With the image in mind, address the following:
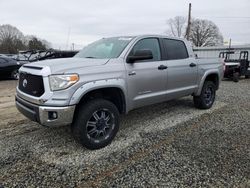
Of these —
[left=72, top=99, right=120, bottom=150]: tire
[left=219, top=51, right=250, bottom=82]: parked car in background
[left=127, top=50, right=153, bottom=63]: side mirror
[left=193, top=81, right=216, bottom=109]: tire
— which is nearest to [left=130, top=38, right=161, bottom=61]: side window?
[left=127, top=50, right=153, bottom=63]: side mirror

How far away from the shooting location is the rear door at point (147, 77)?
4262 millimetres

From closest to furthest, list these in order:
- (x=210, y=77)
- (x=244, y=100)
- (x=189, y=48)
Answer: (x=189, y=48) < (x=210, y=77) < (x=244, y=100)

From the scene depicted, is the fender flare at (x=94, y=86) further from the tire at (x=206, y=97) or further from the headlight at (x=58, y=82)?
the tire at (x=206, y=97)

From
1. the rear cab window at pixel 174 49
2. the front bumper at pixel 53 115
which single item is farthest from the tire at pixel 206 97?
the front bumper at pixel 53 115

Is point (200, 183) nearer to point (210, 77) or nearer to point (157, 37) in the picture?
point (157, 37)

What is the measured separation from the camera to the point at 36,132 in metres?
4.63

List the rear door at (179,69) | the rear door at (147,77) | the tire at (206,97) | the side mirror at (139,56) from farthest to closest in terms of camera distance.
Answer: the tire at (206,97) < the rear door at (179,69) < the rear door at (147,77) < the side mirror at (139,56)

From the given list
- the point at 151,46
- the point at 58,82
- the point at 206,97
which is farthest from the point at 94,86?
the point at 206,97

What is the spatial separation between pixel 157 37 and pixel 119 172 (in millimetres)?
2948

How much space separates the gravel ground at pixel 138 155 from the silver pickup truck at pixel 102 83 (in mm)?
488

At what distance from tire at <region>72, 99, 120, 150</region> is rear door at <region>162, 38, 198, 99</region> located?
1.64 metres

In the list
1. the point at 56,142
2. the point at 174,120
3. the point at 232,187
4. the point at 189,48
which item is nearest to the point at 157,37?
the point at 189,48

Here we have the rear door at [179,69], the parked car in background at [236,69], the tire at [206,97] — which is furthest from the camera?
the parked car in background at [236,69]

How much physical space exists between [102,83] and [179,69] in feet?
7.13
